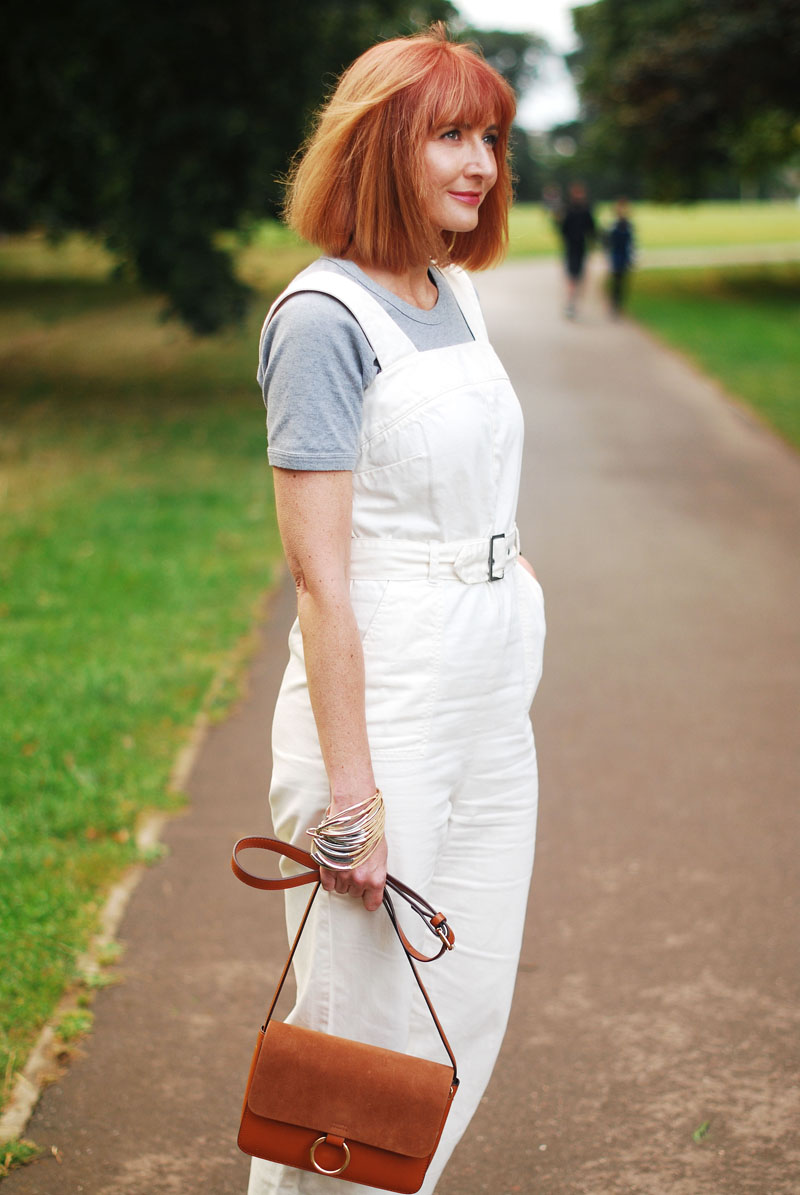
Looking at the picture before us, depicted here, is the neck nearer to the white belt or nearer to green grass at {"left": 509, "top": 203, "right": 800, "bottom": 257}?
the white belt

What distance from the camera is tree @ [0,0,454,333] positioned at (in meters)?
12.5

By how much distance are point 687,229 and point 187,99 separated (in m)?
42.3

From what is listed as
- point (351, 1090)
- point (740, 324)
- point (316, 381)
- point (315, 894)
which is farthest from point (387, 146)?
point (740, 324)

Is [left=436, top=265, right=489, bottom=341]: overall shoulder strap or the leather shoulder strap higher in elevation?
[left=436, top=265, right=489, bottom=341]: overall shoulder strap

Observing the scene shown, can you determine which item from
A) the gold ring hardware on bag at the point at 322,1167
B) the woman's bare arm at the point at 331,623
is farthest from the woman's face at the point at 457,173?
the gold ring hardware on bag at the point at 322,1167

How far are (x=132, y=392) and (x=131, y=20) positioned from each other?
4.58 meters

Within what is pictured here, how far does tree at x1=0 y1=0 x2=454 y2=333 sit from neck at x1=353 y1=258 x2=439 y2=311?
1124 centimetres

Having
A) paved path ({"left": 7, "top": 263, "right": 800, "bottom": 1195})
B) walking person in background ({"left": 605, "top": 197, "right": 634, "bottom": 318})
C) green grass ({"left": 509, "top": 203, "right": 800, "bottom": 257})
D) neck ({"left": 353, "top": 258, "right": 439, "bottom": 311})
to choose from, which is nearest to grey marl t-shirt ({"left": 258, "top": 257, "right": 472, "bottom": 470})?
neck ({"left": 353, "top": 258, "right": 439, "bottom": 311})

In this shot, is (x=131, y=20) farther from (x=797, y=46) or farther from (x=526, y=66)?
(x=526, y=66)

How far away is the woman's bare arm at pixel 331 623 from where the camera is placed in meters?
1.89

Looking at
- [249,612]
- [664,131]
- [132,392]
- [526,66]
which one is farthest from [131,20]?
[526,66]

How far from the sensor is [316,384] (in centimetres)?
185

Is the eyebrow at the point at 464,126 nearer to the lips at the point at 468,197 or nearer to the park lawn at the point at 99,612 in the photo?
the lips at the point at 468,197

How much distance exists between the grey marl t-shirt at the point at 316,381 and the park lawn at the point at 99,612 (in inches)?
77.1
